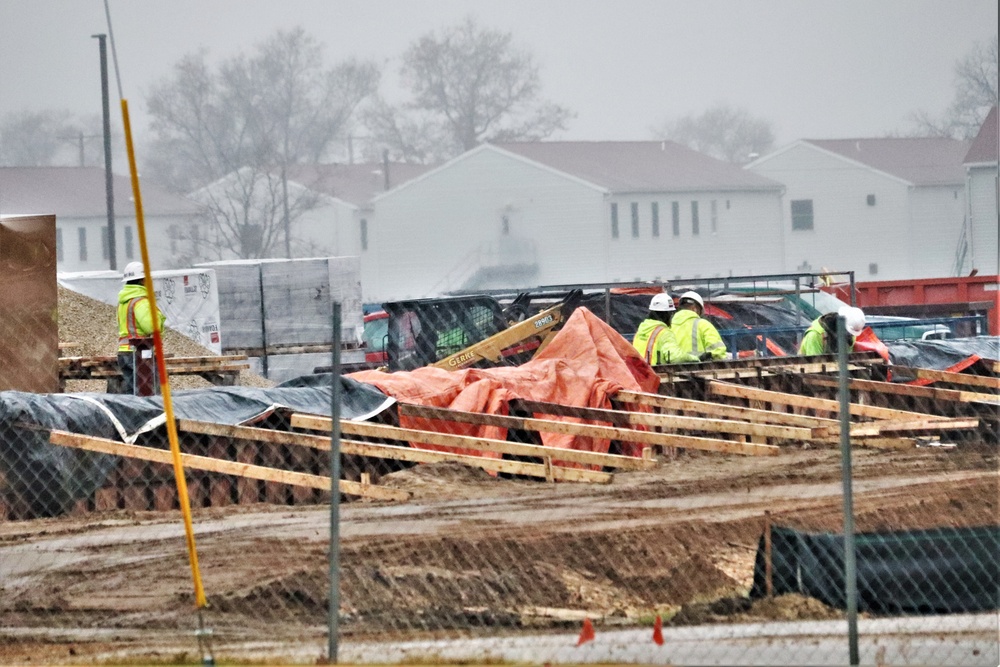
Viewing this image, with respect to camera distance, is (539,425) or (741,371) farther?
(741,371)

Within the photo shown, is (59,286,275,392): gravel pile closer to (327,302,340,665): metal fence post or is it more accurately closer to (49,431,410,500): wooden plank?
(49,431,410,500): wooden plank

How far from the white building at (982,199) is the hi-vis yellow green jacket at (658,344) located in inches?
1784

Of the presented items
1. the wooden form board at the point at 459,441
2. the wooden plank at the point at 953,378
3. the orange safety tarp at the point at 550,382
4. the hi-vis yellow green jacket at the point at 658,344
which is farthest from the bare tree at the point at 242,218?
the wooden form board at the point at 459,441

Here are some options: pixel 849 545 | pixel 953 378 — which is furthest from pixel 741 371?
pixel 849 545

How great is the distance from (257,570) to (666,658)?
3411mm

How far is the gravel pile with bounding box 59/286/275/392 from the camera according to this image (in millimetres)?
19359

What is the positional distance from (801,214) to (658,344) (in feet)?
184

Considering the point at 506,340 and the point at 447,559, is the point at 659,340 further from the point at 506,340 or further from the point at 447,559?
the point at 447,559

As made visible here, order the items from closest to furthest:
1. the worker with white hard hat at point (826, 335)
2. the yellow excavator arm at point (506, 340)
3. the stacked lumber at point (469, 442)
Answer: the stacked lumber at point (469, 442), the worker with white hard hat at point (826, 335), the yellow excavator arm at point (506, 340)

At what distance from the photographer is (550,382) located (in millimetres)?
13992

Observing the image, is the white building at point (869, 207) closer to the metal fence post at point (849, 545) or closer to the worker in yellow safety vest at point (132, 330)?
the worker in yellow safety vest at point (132, 330)

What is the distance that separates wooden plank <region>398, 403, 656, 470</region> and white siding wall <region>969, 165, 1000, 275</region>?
166 ft

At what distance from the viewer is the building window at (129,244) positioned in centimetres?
6706

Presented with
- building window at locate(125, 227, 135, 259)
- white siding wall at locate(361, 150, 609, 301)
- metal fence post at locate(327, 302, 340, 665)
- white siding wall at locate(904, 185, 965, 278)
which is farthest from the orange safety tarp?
white siding wall at locate(904, 185, 965, 278)
